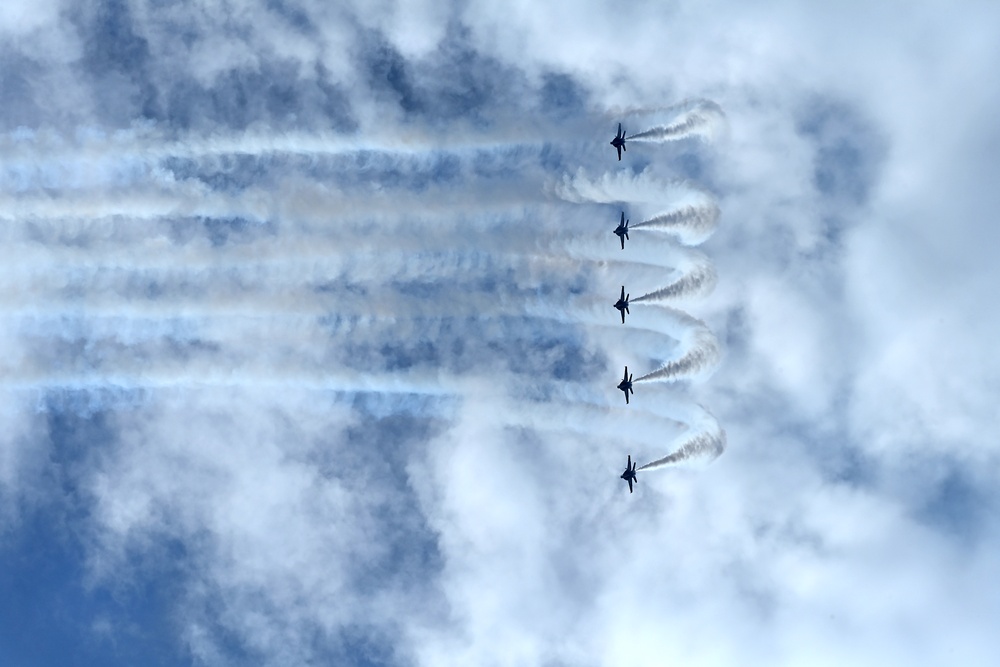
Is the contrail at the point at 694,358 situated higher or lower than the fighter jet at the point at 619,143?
lower

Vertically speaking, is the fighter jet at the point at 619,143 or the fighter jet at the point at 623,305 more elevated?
the fighter jet at the point at 619,143

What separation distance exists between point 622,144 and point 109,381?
115 feet

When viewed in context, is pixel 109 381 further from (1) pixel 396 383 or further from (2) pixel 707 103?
(2) pixel 707 103

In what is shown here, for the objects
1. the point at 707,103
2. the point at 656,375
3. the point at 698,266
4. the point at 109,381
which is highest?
the point at 707,103

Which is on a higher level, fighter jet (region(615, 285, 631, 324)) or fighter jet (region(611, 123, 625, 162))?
fighter jet (region(611, 123, 625, 162))

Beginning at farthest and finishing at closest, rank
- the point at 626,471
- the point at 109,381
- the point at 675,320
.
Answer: the point at 626,471, the point at 675,320, the point at 109,381

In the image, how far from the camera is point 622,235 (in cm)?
6331

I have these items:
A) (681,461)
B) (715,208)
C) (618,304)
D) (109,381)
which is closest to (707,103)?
(715,208)

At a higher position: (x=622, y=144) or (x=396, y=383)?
(x=622, y=144)

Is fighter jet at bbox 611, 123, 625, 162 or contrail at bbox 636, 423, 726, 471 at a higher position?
fighter jet at bbox 611, 123, 625, 162

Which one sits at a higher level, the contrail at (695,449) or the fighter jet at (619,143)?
the fighter jet at (619,143)

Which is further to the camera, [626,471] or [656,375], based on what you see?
[626,471]

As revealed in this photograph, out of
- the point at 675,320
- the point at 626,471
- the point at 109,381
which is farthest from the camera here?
the point at 626,471

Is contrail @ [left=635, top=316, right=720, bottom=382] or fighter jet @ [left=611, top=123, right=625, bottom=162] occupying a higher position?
fighter jet @ [left=611, top=123, right=625, bottom=162]
